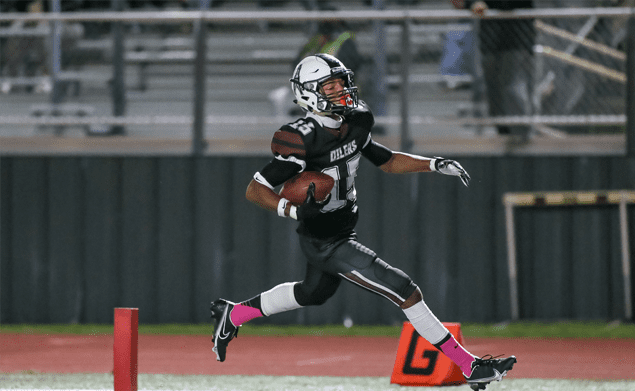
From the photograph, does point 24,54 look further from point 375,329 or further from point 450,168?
point 450,168

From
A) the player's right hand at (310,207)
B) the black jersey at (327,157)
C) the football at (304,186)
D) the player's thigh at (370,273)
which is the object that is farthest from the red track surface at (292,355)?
the player's right hand at (310,207)

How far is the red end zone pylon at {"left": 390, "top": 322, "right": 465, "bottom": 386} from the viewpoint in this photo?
16.6 ft

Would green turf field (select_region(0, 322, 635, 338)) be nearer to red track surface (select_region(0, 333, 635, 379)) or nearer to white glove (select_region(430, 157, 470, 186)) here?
red track surface (select_region(0, 333, 635, 379))

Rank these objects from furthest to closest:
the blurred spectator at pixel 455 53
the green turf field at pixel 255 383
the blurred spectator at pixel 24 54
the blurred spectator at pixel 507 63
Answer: the blurred spectator at pixel 24 54 → the blurred spectator at pixel 455 53 → the blurred spectator at pixel 507 63 → the green turf field at pixel 255 383

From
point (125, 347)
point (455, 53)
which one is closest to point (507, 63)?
point (455, 53)

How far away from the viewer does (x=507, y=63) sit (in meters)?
8.10

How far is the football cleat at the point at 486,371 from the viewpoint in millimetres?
4473

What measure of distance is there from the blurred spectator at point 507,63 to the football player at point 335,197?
3407 millimetres

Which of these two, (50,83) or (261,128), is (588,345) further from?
(50,83)

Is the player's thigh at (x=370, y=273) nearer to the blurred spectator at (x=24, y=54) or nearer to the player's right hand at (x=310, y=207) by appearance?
the player's right hand at (x=310, y=207)

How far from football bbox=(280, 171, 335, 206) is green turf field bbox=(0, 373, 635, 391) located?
1.26 meters

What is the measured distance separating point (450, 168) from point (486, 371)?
117 centimetres

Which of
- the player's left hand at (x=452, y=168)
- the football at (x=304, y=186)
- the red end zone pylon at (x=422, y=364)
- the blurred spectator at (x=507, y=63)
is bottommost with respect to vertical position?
the red end zone pylon at (x=422, y=364)

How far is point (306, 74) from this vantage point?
4703 mm
